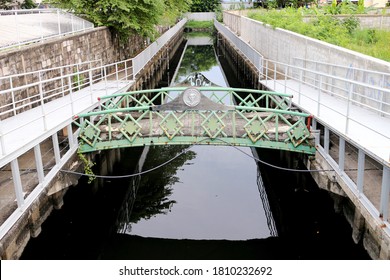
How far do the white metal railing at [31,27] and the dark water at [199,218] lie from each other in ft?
18.0

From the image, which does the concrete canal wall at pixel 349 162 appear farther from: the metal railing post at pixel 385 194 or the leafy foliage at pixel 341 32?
the leafy foliage at pixel 341 32

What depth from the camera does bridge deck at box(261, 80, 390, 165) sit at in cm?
893

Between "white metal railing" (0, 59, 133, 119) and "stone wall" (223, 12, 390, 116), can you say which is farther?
"stone wall" (223, 12, 390, 116)

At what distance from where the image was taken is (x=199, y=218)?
12062 millimetres

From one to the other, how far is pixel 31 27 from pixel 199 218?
1078 centimetres

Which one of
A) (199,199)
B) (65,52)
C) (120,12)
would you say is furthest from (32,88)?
(120,12)

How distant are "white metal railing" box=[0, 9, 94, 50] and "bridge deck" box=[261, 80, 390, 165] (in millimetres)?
9386

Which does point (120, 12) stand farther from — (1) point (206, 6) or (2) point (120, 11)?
(1) point (206, 6)

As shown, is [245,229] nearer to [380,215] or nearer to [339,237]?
[339,237]

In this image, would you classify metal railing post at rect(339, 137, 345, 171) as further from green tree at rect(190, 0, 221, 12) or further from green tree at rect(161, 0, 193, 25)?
green tree at rect(190, 0, 221, 12)

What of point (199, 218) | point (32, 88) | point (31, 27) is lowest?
point (199, 218)

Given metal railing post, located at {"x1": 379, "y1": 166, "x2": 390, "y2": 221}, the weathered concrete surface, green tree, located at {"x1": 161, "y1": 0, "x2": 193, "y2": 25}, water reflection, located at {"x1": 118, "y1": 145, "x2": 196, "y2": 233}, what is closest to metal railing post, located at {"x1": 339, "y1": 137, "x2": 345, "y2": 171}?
the weathered concrete surface

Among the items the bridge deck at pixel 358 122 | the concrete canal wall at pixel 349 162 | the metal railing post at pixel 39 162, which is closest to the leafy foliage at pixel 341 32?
the concrete canal wall at pixel 349 162
